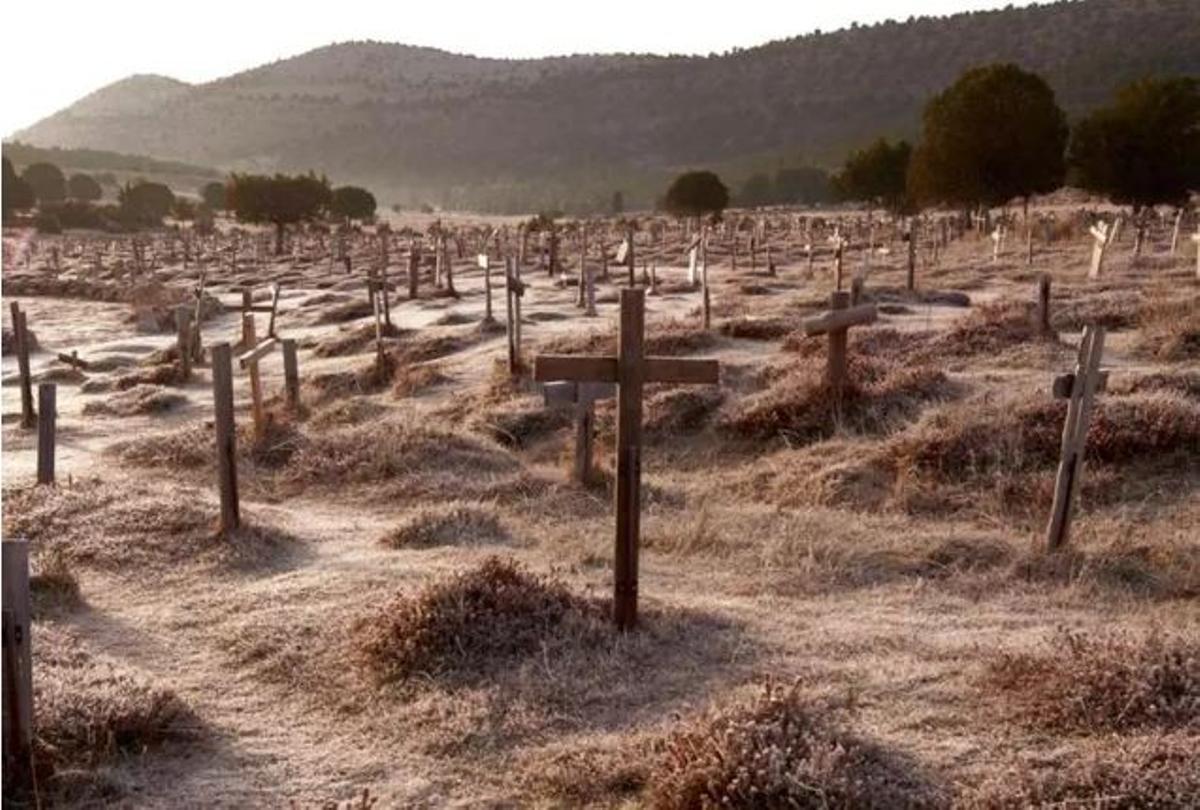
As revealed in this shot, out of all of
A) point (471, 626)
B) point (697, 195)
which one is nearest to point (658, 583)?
point (471, 626)

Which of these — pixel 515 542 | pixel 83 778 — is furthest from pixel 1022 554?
pixel 83 778

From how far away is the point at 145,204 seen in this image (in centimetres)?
8650

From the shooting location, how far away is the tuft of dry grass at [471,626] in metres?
7.89

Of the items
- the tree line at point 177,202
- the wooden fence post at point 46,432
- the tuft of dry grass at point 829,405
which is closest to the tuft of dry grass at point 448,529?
the tuft of dry grass at point 829,405

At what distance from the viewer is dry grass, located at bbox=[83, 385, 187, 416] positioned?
64.7 feet

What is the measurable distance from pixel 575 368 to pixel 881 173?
5154 centimetres

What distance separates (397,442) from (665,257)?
3176 cm

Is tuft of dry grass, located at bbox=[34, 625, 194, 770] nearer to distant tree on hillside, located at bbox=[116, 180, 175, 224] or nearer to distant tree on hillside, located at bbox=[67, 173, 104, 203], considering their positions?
distant tree on hillside, located at bbox=[116, 180, 175, 224]

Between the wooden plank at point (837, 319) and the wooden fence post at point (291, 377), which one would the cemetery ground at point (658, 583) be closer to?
the wooden fence post at point (291, 377)

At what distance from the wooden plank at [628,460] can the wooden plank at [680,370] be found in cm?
13

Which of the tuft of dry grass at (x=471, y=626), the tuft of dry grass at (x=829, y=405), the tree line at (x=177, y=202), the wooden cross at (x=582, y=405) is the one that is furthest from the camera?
the tree line at (x=177, y=202)

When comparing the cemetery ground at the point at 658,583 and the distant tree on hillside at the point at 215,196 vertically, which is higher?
the distant tree on hillside at the point at 215,196

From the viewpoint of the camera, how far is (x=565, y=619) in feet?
27.2

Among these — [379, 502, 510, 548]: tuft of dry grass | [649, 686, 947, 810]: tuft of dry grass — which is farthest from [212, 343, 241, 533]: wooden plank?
[649, 686, 947, 810]: tuft of dry grass
